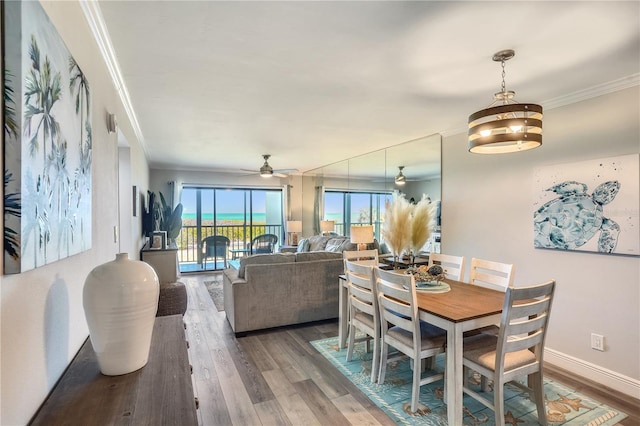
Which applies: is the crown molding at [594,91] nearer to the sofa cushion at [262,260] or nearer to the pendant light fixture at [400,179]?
the pendant light fixture at [400,179]

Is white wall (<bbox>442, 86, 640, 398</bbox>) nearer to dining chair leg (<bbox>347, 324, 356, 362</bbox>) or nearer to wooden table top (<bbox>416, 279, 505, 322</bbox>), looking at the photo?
wooden table top (<bbox>416, 279, 505, 322</bbox>)

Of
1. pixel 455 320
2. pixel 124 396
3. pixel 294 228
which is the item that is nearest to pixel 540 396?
pixel 455 320

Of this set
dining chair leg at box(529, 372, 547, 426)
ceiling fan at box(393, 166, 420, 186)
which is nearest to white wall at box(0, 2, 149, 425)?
dining chair leg at box(529, 372, 547, 426)

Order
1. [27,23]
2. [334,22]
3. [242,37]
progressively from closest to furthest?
[27,23] < [334,22] < [242,37]

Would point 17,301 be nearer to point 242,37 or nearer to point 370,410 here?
point 242,37

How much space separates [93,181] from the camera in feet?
5.28

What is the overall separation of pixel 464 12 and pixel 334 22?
681 mm

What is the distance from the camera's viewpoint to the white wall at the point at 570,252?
2504 millimetres

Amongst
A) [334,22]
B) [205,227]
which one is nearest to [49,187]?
[334,22]

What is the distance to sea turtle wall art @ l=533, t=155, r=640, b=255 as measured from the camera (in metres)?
2.46

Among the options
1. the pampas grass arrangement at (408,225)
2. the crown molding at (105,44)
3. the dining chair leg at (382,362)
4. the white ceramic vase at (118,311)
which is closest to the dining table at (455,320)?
the dining chair leg at (382,362)

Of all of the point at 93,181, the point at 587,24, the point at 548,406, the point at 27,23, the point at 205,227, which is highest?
the point at 587,24

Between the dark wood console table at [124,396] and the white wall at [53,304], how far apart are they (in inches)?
2.0

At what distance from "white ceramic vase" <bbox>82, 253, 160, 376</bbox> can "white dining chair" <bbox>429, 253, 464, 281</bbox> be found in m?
2.55
